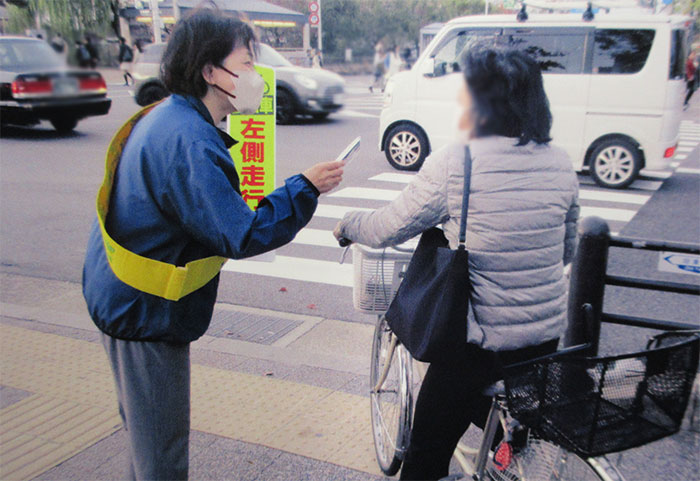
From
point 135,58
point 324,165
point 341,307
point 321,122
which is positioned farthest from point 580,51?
point 135,58

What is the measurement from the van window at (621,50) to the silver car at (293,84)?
6653 mm

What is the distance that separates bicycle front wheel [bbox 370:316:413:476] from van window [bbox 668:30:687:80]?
7084mm

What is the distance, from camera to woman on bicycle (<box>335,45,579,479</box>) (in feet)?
5.38

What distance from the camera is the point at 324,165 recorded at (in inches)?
62.5

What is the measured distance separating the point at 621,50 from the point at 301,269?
5.37 m

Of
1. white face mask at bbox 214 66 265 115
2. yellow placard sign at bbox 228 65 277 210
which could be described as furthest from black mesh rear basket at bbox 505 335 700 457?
yellow placard sign at bbox 228 65 277 210

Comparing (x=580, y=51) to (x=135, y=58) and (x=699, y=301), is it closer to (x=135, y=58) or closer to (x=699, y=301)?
(x=699, y=301)

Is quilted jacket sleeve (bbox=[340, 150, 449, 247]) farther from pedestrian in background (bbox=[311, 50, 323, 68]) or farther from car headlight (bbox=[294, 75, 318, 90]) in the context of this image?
pedestrian in background (bbox=[311, 50, 323, 68])

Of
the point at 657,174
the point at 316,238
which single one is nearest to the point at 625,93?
the point at 657,174

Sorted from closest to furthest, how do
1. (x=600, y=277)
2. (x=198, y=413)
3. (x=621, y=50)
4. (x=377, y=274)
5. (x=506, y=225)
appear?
(x=506, y=225) → (x=377, y=274) → (x=600, y=277) → (x=198, y=413) → (x=621, y=50)

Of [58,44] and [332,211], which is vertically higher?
[58,44]

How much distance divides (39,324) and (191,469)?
226cm

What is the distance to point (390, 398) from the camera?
108 inches

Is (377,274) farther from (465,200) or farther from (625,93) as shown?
A: (625,93)
